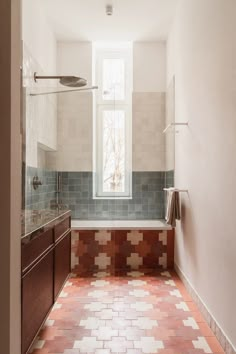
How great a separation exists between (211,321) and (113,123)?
2.75 meters

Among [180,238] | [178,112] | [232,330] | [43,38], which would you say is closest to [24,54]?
[43,38]

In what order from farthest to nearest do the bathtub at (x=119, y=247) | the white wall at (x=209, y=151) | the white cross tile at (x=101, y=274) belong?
1. the bathtub at (x=119, y=247)
2. the white cross tile at (x=101, y=274)
3. the white wall at (x=209, y=151)

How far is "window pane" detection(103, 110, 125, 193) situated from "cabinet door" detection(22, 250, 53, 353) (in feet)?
6.85

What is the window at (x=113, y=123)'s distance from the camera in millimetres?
4305

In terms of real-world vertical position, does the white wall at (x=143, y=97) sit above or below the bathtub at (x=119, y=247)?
above

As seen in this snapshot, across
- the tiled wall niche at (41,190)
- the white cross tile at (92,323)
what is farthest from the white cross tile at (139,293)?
the tiled wall niche at (41,190)

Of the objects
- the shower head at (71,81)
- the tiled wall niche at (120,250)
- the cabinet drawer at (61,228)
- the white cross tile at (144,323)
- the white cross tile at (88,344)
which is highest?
the shower head at (71,81)

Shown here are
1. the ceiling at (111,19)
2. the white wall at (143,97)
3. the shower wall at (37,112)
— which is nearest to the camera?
the shower wall at (37,112)

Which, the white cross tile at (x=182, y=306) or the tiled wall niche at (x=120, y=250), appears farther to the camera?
the tiled wall niche at (x=120, y=250)

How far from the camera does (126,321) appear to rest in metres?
2.51

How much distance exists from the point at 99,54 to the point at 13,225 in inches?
148

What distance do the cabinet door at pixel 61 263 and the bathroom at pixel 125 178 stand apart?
0.07 ft

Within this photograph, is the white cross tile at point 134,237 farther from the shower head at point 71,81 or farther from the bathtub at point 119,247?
the shower head at point 71,81

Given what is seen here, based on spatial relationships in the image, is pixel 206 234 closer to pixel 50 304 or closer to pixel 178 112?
pixel 50 304
